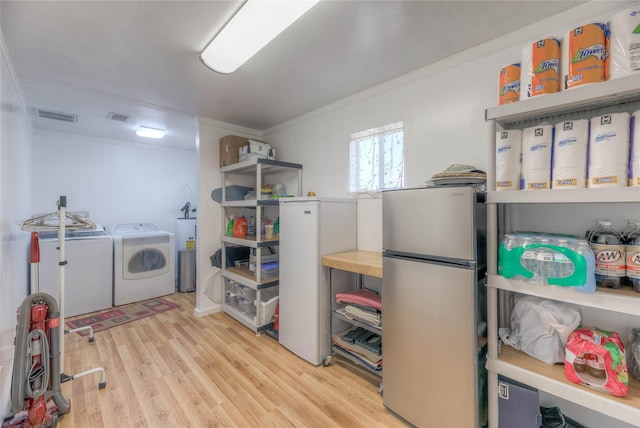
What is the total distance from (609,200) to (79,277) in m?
4.76

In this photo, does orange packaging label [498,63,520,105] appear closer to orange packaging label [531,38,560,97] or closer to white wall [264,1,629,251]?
orange packaging label [531,38,560,97]

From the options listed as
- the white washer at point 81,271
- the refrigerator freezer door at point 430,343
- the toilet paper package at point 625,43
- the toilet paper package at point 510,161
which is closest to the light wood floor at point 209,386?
the refrigerator freezer door at point 430,343

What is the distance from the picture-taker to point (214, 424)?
5.16 feet

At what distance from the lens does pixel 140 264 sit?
3.76m

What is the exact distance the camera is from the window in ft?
7.36

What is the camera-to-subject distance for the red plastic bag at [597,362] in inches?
41.6

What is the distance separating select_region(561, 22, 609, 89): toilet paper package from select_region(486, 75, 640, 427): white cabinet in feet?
0.19

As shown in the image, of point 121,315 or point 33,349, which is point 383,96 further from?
point 121,315

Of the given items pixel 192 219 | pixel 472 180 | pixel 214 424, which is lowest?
pixel 214 424

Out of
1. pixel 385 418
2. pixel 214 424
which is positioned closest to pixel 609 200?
pixel 385 418

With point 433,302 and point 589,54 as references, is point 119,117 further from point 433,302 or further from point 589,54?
point 589,54

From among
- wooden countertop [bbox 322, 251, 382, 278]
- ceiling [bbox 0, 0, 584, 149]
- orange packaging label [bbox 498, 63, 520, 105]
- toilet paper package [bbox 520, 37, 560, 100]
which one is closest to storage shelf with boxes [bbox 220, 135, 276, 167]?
ceiling [bbox 0, 0, 584, 149]

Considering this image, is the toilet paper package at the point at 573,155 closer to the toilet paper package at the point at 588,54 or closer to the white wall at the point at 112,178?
the toilet paper package at the point at 588,54

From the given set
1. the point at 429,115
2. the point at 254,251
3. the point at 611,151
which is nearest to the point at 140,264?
the point at 254,251
